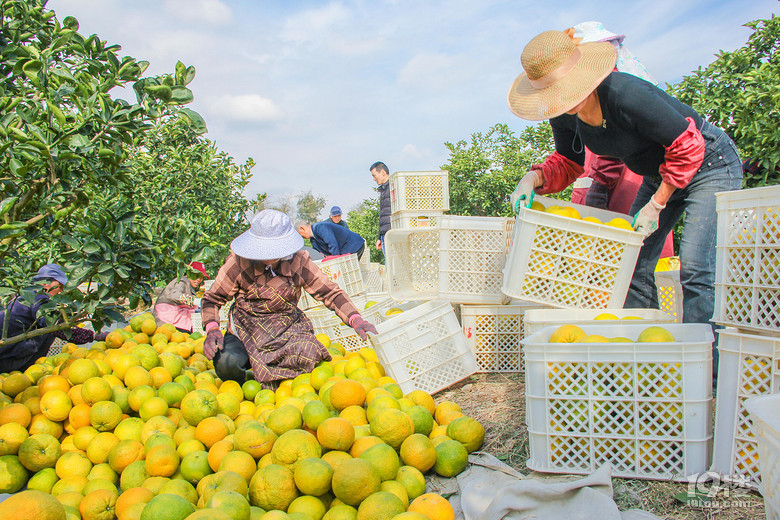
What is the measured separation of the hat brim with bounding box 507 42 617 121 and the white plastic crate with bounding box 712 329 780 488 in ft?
4.40

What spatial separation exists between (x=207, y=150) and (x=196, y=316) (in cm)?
315

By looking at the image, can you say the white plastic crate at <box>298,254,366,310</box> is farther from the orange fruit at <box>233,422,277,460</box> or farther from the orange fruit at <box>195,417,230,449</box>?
the orange fruit at <box>233,422,277,460</box>

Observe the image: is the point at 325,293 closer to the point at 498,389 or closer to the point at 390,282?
the point at 390,282

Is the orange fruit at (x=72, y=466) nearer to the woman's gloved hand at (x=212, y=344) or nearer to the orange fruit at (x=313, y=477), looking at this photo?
the woman's gloved hand at (x=212, y=344)

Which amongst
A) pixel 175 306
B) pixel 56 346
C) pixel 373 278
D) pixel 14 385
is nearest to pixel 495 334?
pixel 14 385

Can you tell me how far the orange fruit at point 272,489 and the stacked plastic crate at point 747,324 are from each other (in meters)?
1.76

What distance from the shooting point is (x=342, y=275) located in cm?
555

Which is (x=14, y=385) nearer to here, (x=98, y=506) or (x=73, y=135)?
(x=98, y=506)

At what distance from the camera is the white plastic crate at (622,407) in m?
2.06

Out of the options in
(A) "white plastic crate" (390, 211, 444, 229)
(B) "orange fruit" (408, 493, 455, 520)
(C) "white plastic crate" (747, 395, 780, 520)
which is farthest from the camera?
(A) "white plastic crate" (390, 211, 444, 229)

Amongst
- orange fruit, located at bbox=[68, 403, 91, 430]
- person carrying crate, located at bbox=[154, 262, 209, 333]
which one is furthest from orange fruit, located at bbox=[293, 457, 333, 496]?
person carrying crate, located at bbox=[154, 262, 209, 333]

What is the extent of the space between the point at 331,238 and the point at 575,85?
17.1ft

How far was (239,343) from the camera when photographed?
12.0ft

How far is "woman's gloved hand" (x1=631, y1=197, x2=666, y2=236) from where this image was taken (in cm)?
273
